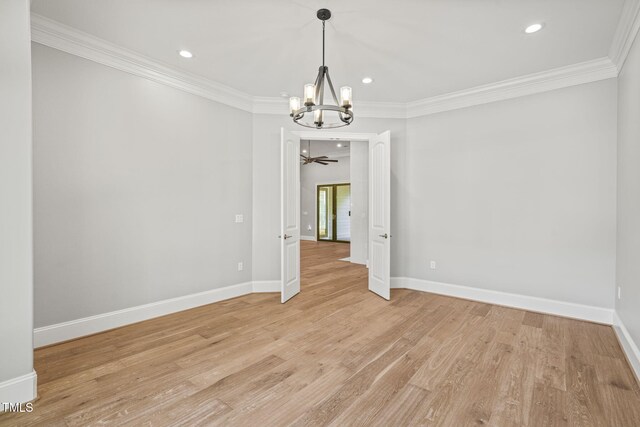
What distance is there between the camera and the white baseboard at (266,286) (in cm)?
448

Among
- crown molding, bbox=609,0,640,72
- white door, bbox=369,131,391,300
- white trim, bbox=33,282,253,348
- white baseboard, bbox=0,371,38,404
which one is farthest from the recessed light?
white baseboard, bbox=0,371,38,404

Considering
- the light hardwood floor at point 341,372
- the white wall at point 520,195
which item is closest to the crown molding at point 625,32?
the white wall at point 520,195

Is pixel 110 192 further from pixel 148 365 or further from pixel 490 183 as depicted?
pixel 490 183

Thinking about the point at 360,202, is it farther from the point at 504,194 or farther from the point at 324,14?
the point at 324,14

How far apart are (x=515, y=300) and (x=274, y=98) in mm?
4318

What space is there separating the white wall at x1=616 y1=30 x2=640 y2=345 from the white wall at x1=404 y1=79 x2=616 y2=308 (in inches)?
8.8

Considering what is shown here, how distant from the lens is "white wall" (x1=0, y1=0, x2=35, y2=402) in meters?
1.87

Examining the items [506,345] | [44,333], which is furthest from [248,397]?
[506,345]

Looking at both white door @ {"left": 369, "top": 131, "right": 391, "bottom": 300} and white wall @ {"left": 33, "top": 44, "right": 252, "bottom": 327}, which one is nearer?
white wall @ {"left": 33, "top": 44, "right": 252, "bottom": 327}

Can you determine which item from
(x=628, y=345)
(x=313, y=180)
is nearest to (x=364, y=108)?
(x=628, y=345)

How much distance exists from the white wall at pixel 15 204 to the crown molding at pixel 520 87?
14.3ft

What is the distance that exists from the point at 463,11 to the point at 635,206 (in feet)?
7.28

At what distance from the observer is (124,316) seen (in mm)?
3199

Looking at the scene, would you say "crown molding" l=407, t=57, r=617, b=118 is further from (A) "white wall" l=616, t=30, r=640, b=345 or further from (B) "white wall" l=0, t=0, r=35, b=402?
(B) "white wall" l=0, t=0, r=35, b=402
